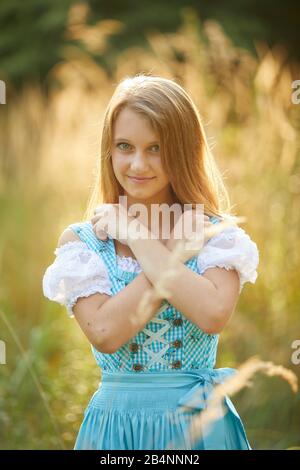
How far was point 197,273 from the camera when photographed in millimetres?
1787

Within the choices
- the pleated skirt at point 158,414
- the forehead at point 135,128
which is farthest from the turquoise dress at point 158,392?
the forehead at point 135,128

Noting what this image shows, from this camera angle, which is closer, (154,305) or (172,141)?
(154,305)

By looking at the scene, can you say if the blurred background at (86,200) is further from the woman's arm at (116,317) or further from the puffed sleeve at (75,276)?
the woman's arm at (116,317)

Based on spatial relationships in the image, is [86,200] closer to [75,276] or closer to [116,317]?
[75,276]

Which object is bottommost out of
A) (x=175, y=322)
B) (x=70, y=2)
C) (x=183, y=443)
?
(x=183, y=443)

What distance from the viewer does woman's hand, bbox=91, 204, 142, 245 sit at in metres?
1.81

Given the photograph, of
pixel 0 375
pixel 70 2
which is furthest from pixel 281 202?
pixel 70 2

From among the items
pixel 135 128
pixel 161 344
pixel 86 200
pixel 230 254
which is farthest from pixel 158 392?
pixel 86 200

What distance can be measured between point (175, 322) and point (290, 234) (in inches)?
60.5

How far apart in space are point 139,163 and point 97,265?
256mm

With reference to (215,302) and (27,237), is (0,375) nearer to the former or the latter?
(27,237)

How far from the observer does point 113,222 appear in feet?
6.00

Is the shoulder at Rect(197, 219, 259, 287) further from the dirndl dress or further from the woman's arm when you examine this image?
the woman's arm

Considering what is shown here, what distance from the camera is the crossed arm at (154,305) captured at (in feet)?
5.51
